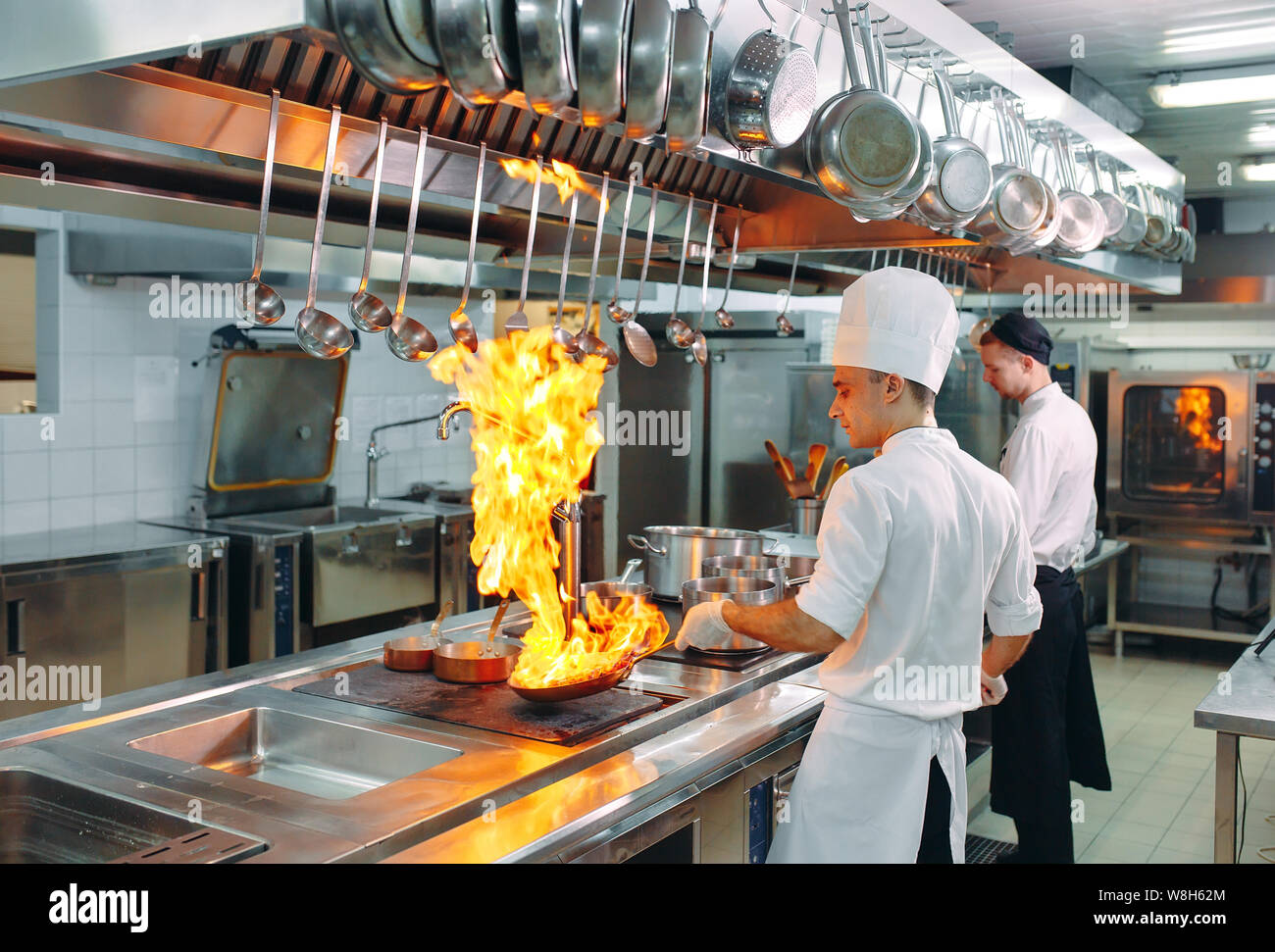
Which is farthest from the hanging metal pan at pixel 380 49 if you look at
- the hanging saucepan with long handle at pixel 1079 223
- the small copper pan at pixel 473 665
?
the hanging saucepan with long handle at pixel 1079 223

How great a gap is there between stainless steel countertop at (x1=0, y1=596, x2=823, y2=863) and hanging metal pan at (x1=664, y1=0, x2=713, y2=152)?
1.05 metres

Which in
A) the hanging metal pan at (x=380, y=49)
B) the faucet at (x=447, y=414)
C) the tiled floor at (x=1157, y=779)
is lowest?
the tiled floor at (x=1157, y=779)

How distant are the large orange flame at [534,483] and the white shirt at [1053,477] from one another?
1.49 meters

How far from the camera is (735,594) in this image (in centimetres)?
253

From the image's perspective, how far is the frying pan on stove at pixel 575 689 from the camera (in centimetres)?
208

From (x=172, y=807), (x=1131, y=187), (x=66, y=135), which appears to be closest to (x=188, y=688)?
(x=172, y=807)

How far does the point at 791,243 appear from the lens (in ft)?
10.6

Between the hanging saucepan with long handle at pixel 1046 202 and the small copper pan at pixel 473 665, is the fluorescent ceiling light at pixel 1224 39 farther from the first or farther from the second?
the small copper pan at pixel 473 665

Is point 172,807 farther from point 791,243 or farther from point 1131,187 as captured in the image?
point 1131,187

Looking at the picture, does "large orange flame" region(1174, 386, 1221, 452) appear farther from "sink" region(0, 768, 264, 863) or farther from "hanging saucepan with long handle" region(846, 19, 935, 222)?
"sink" region(0, 768, 264, 863)

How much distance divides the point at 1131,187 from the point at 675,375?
2.84m

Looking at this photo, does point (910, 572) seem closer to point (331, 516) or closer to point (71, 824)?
point (71, 824)

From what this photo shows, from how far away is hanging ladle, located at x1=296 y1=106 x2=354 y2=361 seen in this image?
1.83m

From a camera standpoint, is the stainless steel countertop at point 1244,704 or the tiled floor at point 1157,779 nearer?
the stainless steel countertop at point 1244,704
